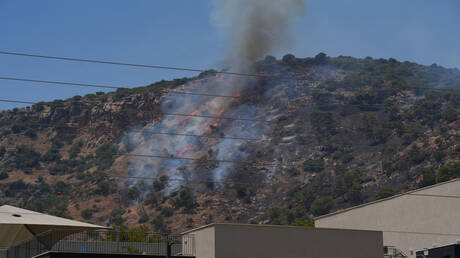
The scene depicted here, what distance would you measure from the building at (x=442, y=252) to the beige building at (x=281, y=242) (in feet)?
23.1

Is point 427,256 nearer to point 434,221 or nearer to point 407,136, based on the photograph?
point 434,221

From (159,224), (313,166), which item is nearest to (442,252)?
(159,224)

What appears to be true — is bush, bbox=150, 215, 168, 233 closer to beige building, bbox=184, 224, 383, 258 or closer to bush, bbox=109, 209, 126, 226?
bush, bbox=109, 209, 126, 226

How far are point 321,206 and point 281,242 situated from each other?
11324 cm

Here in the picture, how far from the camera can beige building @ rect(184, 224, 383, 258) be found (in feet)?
134

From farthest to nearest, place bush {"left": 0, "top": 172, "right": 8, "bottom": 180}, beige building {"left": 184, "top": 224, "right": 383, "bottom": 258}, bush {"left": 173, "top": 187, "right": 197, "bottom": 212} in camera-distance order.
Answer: bush {"left": 0, "top": 172, "right": 8, "bottom": 180} < bush {"left": 173, "top": 187, "right": 197, "bottom": 212} < beige building {"left": 184, "top": 224, "right": 383, "bottom": 258}

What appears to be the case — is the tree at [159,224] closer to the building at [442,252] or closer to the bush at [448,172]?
the bush at [448,172]

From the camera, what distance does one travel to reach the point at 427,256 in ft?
168

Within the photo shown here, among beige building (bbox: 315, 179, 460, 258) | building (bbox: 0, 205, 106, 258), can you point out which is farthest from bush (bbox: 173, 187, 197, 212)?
building (bbox: 0, 205, 106, 258)

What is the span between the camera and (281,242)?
42.1 metres

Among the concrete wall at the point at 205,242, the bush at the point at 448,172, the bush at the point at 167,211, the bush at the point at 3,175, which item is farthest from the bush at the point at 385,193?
the bush at the point at 3,175

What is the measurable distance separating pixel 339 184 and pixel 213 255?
129m

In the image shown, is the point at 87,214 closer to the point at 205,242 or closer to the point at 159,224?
the point at 159,224

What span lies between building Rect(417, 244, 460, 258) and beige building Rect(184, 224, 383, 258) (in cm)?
704
